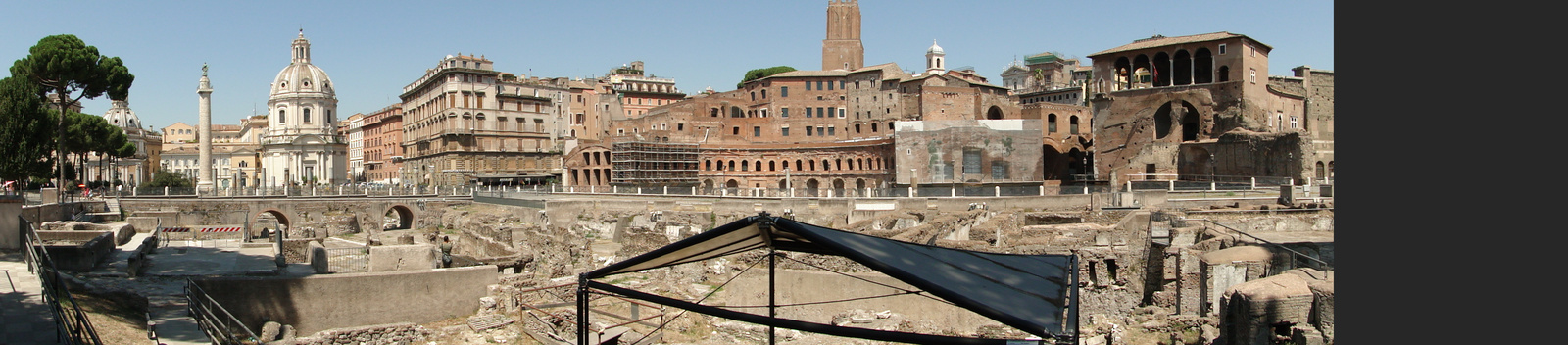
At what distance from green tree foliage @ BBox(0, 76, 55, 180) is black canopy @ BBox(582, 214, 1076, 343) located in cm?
3430

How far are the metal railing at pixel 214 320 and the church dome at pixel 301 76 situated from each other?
6673 centimetres

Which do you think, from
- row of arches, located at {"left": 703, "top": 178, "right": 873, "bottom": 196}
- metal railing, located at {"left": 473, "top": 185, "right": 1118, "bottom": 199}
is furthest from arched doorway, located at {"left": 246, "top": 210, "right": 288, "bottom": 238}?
row of arches, located at {"left": 703, "top": 178, "right": 873, "bottom": 196}

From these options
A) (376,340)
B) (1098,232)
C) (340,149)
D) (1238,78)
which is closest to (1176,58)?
(1238,78)

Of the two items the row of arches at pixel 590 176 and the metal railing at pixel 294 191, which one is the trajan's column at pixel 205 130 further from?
the row of arches at pixel 590 176

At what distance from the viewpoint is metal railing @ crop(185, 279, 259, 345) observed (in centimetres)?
1316

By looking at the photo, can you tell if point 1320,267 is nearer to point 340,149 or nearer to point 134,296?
point 134,296

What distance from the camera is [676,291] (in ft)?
60.3

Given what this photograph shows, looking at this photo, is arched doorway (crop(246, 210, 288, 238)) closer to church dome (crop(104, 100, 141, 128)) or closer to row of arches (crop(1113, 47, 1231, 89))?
row of arches (crop(1113, 47, 1231, 89))

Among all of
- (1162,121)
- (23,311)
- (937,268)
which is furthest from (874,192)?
(937,268)

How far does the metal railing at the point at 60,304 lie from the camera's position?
1047 centimetres

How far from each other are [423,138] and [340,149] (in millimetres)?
7595

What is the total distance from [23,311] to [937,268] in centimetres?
1311

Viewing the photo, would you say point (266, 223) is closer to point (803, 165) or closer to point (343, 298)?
point (803, 165)

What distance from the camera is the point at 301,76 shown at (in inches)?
2953
